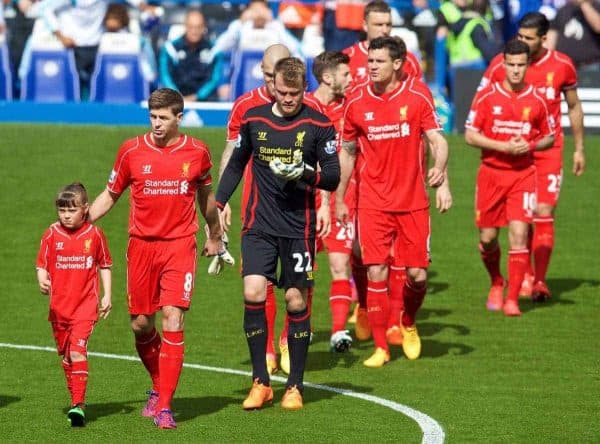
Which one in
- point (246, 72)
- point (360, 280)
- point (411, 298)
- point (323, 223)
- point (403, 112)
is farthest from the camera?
point (246, 72)

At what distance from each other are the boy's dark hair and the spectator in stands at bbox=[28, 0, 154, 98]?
46.0ft

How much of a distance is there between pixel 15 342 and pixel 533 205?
489cm

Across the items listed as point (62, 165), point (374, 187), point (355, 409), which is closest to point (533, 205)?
point (374, 187)

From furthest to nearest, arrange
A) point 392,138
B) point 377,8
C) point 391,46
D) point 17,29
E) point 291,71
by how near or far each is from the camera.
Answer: point 17,29, point 377,8, point 392,138, point 391,46, point 291,71

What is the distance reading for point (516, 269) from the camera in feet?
51.6

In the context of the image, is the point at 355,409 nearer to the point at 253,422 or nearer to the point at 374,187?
the point at 253,422

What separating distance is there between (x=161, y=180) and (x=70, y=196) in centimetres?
62

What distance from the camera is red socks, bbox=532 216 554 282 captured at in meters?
16.5

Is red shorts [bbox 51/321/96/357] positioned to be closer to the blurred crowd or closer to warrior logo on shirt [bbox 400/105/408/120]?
warrior logo on shirt [bbox 400/105/408/120]

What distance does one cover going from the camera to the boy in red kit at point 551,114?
635 inches

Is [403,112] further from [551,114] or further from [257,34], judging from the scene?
[257,34]

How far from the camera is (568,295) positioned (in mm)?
17000

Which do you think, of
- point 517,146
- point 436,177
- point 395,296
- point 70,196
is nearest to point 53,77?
point 517,146

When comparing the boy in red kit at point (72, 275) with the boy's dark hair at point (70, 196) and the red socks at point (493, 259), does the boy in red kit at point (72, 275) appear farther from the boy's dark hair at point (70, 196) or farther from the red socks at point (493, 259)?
the red socks at point (493, 259)
